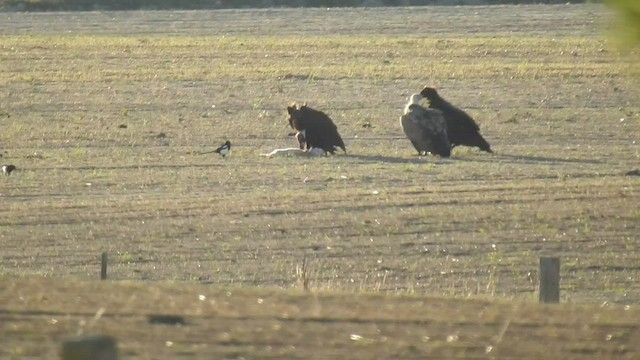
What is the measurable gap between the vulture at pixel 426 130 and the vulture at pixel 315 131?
1.20 metres

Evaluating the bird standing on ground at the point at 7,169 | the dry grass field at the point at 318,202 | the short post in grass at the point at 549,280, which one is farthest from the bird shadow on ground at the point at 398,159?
the short post in grass at the point at 549,280

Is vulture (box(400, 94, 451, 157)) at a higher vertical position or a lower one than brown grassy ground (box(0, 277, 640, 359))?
lower

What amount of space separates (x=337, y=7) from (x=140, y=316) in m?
54.5

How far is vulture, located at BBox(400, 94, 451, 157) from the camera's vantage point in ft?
72.9

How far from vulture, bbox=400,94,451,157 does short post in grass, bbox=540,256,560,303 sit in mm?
12118

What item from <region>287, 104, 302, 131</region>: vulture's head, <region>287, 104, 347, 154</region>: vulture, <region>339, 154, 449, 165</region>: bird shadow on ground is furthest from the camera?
<region>287, 104, 302, 131</region>: vulture's head

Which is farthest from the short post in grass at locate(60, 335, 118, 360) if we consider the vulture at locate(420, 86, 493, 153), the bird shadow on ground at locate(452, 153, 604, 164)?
the vulture at locate(420, 86, 493, 153)

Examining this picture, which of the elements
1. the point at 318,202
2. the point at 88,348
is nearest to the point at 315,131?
the point at 318,202

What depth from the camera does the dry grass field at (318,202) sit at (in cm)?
782

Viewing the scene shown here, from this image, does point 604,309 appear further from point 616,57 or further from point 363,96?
point 363,96

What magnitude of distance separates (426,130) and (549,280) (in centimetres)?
1225

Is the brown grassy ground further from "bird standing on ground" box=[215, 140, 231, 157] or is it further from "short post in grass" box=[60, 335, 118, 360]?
"bird standing on ground" box=[215, 140, 231, 157]

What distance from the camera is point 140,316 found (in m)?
7.85

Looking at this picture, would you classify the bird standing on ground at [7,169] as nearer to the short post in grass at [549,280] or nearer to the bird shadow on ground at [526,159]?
the bird shadow on ground at [526,159]
